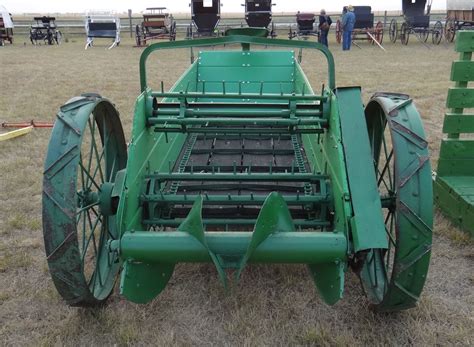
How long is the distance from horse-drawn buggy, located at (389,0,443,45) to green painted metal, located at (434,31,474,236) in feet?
61.2

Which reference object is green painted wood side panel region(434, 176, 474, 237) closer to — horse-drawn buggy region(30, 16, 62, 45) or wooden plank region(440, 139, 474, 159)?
wooden plank region(440, 139, 474, 159)

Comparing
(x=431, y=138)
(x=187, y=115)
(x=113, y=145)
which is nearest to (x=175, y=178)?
(x=187, y=115)

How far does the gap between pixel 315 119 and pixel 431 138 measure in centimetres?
373

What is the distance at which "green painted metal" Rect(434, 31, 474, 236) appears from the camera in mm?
3666

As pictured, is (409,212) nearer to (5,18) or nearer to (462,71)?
(462,71)

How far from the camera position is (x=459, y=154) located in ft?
13.3

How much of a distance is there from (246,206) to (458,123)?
6.90ft

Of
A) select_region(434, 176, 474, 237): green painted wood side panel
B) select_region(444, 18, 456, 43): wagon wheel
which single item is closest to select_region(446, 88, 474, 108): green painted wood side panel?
select_region(434, 176, 474, 237): green painted wood side panel

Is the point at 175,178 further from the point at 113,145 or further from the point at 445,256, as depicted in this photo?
the point at 445,256

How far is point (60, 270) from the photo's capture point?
2260 mm

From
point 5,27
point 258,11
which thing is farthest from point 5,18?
point 258,11

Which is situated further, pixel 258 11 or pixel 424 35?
pixel 424 35

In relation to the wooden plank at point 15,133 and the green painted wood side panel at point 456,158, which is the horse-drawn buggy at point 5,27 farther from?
the green painted wood side panel at point 456,158

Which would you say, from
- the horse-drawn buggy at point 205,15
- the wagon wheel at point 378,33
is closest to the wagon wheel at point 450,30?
the wagon wheel at point 378,33
